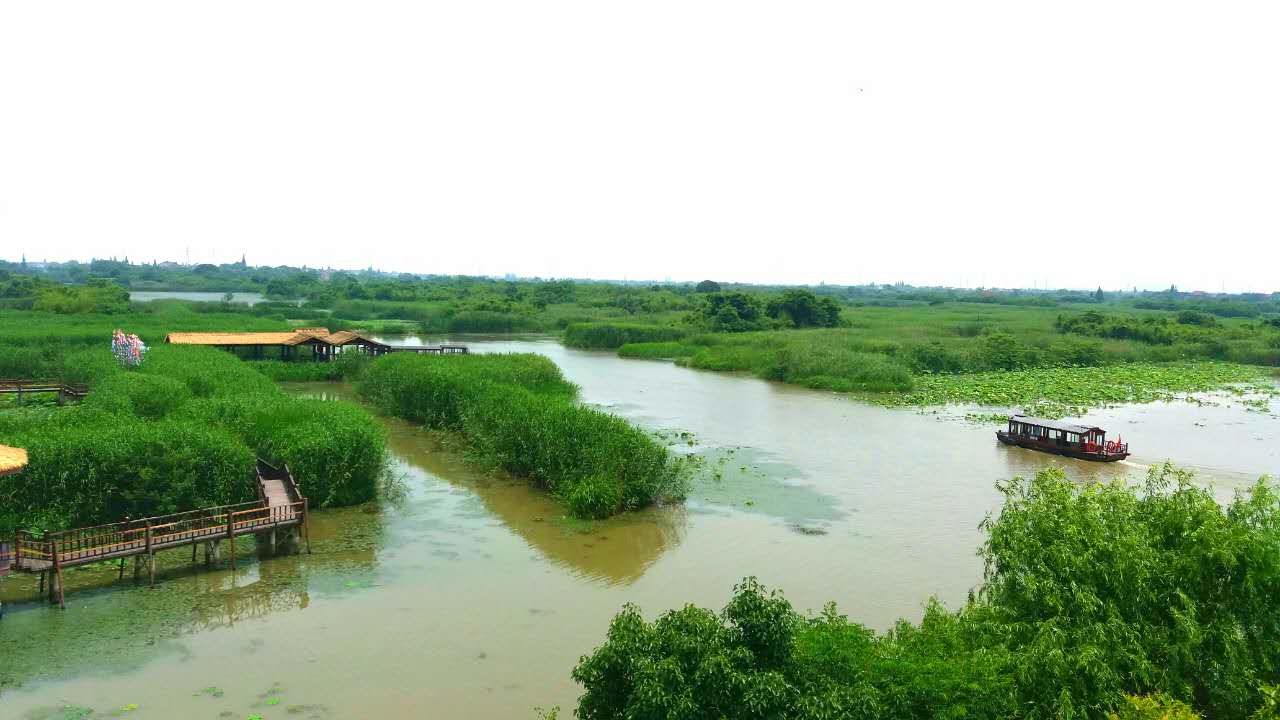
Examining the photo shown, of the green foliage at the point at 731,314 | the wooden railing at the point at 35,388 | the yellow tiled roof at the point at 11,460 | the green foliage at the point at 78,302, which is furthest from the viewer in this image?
the green foliage at the point at 731,314

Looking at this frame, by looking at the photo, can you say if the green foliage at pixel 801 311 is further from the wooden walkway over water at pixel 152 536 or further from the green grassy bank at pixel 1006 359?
the wooden walkway over water at pixel 152 536

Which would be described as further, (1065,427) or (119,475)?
(1065,427)

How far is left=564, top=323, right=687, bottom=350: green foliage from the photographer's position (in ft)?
232

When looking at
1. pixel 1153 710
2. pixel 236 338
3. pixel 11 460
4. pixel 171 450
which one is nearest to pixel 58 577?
pixel 11 460

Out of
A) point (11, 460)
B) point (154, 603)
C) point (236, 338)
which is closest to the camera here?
point (11, 460)

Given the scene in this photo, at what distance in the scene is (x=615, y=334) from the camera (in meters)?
71.2

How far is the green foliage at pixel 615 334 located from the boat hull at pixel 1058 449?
3964cm

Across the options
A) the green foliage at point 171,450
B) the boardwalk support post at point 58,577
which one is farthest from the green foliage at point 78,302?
the boardwalk support post at point 58,577

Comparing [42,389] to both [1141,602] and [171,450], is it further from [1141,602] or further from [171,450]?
[1141,602]

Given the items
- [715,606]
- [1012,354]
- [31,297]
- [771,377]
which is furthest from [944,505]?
[31,297]

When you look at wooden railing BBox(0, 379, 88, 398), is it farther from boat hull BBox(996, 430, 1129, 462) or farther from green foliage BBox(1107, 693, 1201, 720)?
green foliage BBox(1107, 693, 1201, 720)

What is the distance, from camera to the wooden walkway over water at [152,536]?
15.7 m

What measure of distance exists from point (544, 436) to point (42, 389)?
2592 cm

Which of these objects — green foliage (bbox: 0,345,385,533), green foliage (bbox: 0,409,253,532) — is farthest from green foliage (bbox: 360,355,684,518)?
green foliage (bbox: 0,409,253,532)
